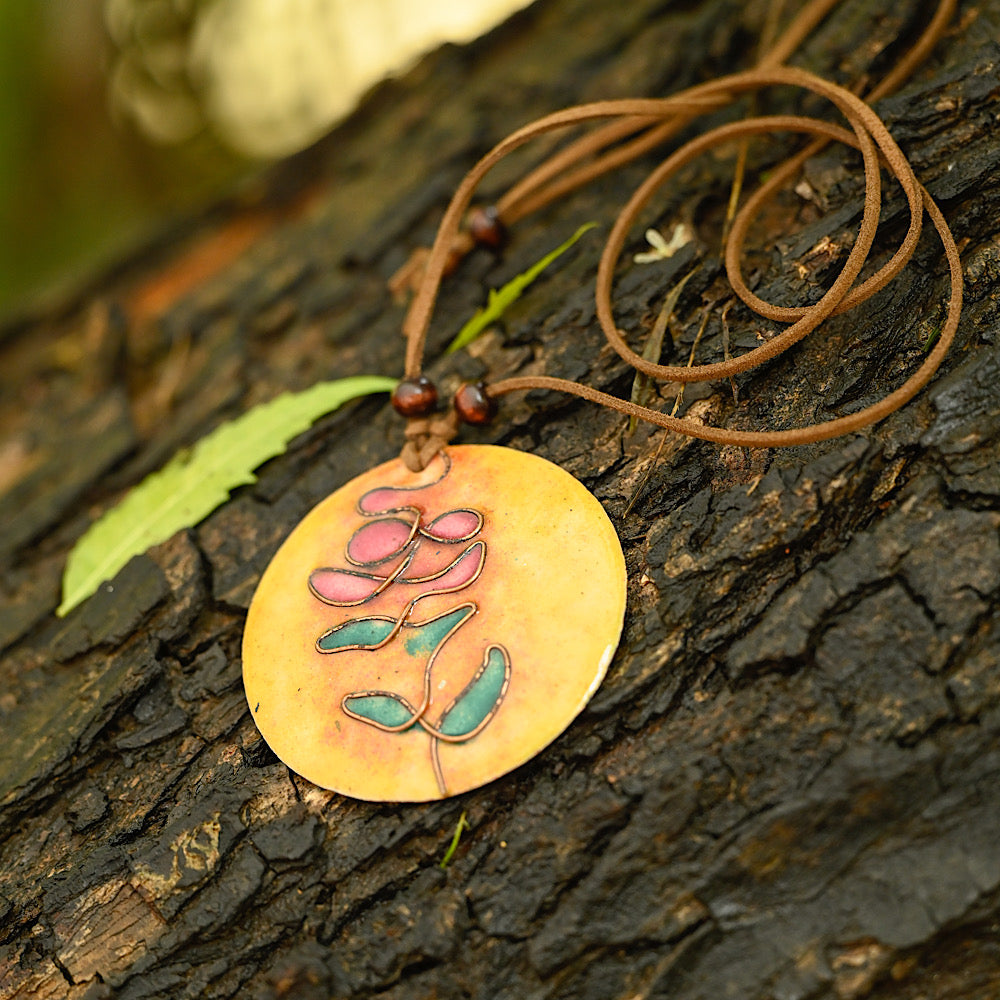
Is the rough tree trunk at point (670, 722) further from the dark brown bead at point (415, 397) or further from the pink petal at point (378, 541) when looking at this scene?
the pink petal at point (378, 541)

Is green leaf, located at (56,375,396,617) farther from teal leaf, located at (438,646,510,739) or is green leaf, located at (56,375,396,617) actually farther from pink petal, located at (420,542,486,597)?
teal leaf, located at (438,646,510,739)

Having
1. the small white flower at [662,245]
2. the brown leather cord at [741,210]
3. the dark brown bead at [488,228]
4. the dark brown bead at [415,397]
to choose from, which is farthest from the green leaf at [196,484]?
the small white flower at [662,245]

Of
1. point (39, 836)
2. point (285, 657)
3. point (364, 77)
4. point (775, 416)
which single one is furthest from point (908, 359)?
point (364, 77)

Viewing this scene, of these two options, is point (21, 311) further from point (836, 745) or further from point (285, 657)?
point (836, 745)

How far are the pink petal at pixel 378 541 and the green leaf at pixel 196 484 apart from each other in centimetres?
48

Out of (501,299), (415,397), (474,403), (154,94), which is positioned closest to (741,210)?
(501,299)

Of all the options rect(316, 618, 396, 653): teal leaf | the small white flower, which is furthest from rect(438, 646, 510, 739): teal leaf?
the small white flower

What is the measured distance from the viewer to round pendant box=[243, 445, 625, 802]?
1750mm

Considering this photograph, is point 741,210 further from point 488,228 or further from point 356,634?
point 356,634

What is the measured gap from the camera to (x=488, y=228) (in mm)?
2725

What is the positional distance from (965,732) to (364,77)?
445 cm

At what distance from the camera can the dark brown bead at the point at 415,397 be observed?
7.54 feet

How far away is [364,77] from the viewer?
4.78 m

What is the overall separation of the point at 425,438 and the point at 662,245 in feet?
2.71
